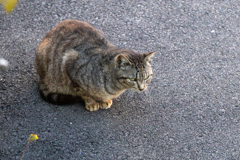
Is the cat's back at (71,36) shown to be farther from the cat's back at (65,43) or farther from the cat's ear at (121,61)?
the cat's ear at (121,61)

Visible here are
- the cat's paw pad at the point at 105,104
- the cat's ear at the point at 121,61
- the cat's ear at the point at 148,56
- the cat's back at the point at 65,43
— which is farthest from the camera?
the cat's paw pad at the point at 105,104

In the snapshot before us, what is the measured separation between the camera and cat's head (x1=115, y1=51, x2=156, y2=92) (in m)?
3.12

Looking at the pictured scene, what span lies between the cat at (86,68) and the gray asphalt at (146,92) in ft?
0.56

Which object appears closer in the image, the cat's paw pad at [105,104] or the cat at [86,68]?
the cat at [86,68]

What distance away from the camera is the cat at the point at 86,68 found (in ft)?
10.4

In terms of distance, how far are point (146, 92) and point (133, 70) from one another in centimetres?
75

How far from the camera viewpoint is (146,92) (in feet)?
12.5

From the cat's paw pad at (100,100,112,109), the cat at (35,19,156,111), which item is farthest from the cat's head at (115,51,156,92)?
the cat's paw pad at (100,100,112,109)

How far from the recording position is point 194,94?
3.79 m

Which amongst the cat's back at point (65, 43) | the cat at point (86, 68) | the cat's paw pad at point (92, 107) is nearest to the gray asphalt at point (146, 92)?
the cat's paw pad at point (92, 107)

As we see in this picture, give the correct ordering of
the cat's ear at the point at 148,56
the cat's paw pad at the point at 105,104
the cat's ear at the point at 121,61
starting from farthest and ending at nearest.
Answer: the cat's paw pad at the point at 105,104
the cat's ear at the point at 148,56
the cat's ear at the point at 121,61

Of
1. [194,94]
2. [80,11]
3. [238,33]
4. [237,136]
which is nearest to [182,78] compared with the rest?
[194,94]

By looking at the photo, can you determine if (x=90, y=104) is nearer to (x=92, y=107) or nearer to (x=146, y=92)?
(x=92, y=107)

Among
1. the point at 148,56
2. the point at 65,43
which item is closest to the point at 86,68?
the point at 65,43
